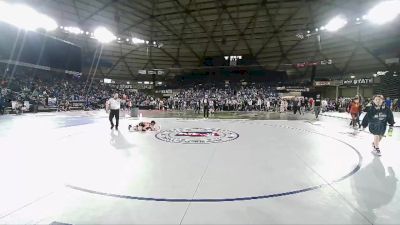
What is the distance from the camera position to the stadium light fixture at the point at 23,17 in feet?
78.0

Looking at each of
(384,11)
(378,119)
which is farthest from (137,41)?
(378,119)

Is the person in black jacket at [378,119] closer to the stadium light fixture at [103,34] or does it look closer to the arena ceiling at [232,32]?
the arena ceiling at [232,32]

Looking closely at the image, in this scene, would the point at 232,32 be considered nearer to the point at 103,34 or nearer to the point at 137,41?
the point at 137,41

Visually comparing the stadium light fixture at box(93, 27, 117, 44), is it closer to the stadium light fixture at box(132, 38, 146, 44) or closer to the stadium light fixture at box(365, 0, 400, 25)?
the stadium light fixture at box(132, 38, 146, 44)

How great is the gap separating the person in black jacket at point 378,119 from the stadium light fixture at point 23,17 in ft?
97.2

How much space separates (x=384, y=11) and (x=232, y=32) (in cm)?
1752

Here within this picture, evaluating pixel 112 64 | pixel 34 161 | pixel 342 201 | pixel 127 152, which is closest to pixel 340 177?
pixel 342 201

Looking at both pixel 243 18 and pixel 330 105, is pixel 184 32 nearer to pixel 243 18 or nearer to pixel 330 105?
pixel 243 18

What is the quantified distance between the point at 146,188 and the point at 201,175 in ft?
3.75

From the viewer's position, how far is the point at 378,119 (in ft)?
23.1

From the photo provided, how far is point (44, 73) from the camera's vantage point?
3431 cm

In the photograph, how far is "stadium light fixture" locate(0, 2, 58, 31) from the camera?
78.0 feet

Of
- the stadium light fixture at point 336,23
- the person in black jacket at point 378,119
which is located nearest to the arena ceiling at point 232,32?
the stadium light fixture at point 336,23

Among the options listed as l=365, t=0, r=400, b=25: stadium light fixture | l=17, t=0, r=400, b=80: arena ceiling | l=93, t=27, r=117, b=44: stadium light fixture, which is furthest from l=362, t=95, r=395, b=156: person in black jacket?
l=93, t=27, r=117, b=44: stadium light fixture
